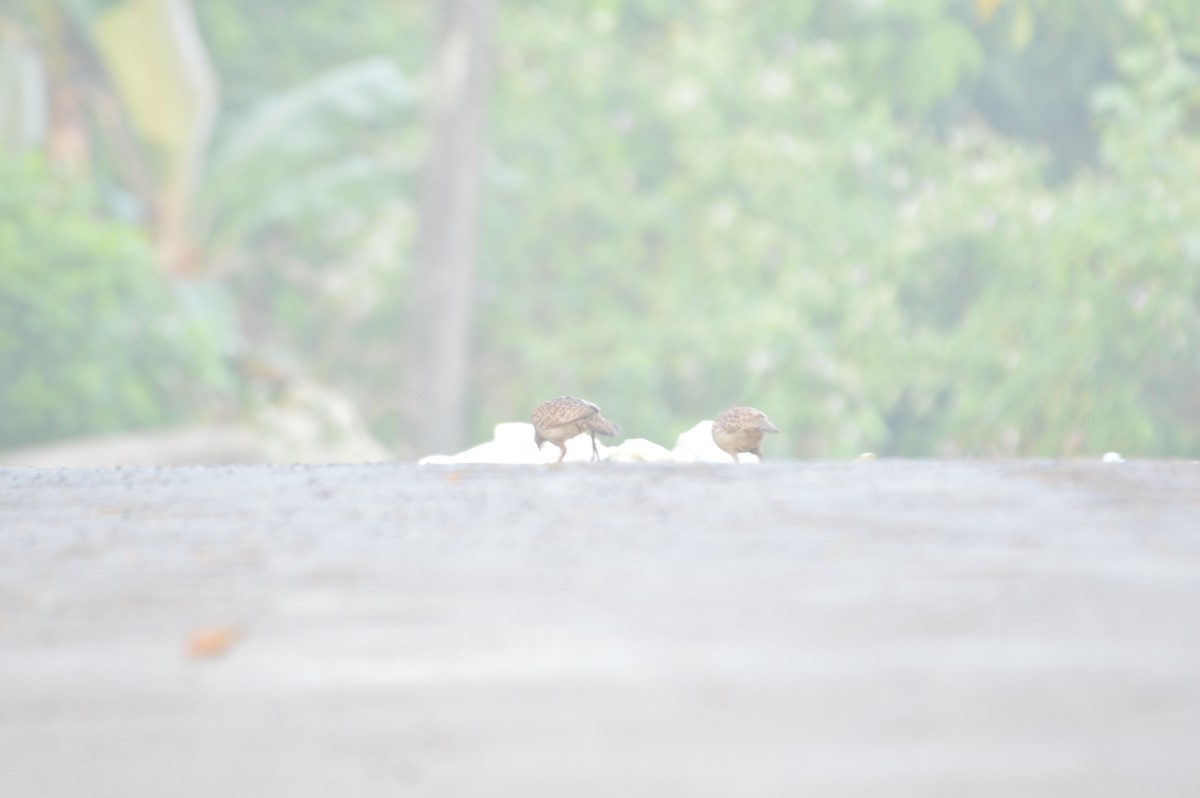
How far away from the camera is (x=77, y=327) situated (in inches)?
460

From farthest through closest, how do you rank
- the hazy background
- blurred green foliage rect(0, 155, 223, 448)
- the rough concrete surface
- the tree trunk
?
1. the tree trunk
2. the hazy background
3. blurred green foliage rect(0, 155, 223, 448)
4. the rough concrete surface

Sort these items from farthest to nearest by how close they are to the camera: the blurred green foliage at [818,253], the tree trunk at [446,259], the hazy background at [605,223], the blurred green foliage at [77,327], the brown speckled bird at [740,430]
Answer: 1. the tree trunk at [446,259]
2. the blurred green foliage at [818,253]
3. the hazy background at [605,223]
4. the blurred green foliage at [77,327]
5. the brown speckled bird at [740,430]

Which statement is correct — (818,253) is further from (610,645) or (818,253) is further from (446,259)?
(610,645)

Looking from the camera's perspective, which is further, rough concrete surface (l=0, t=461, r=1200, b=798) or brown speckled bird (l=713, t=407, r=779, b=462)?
brown speckled bird (l=713, t=407, r=779, b=462)

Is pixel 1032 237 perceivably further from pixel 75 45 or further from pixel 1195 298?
pixel 75 45

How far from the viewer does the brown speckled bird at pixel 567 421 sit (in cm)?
459

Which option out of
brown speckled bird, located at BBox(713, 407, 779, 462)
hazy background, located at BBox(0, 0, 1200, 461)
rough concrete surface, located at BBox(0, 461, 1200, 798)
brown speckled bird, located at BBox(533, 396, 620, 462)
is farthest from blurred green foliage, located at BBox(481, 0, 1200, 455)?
rough concrete surface, located at BBox(0, 461, 1200, 798)

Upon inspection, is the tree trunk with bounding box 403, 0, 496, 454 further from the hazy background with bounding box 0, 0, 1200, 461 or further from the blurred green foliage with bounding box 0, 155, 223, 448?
the blurred green foliage with bounding box 0, 155, 223, 448

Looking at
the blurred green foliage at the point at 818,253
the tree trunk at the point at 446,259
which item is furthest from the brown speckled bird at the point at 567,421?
the tree trunk at the point at 446,259

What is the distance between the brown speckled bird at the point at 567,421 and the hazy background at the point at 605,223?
749 cm

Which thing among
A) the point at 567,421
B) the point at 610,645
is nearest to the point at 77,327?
the point at 567,421

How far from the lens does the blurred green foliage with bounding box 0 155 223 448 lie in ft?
38.4

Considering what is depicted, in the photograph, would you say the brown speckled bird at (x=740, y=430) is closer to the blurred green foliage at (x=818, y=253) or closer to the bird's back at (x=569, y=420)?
the bird's back at (x=569, y=420)

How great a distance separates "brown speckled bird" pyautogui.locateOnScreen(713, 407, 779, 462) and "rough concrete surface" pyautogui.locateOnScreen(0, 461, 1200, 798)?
5.26 ft
